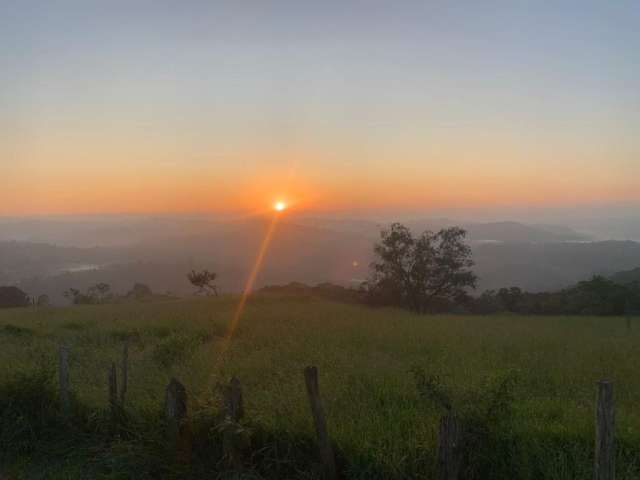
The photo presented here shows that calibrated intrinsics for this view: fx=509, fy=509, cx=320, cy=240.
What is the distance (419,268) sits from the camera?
147 feet

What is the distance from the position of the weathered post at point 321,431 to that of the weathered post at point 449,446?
1.55 meters

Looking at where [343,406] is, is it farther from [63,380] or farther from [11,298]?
[11,298]

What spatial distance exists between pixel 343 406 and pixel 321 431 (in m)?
1.69

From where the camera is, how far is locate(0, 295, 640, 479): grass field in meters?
6.84

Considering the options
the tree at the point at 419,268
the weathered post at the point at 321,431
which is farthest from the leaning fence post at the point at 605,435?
the tree at the point at 419,268

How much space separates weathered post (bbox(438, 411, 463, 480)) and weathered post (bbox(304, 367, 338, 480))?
5.07 ft

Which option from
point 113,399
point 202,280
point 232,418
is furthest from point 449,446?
point 202,280

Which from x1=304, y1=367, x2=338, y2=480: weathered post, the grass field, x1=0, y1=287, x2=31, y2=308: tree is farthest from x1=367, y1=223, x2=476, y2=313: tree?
x1=0, y1=287, x2=31, y2=308: tree

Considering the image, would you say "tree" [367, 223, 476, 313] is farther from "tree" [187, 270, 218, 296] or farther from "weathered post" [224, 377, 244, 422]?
"weathered post" [224, 377, 244, 422]

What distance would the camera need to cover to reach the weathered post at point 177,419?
779 cm

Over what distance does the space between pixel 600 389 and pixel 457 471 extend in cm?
191

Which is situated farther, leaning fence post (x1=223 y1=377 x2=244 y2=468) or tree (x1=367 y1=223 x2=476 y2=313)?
tree (x1=367 y1=223 x2=476 y2=313)

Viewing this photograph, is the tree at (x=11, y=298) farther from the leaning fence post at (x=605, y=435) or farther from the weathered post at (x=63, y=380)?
the leaning fence post at (x=605, y=435)

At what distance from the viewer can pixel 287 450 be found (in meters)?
7.48
